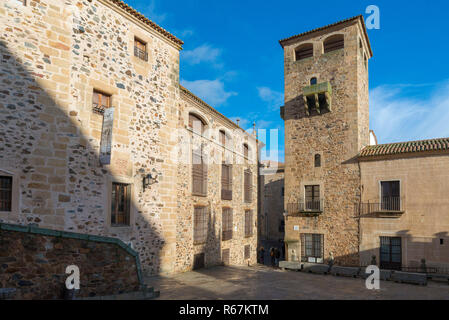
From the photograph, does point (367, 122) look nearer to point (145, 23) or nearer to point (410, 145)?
point (410, 145)

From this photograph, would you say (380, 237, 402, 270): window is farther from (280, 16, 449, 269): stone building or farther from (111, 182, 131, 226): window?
(111, 182, 131, 226): window

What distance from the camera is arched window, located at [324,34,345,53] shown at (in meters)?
19.7

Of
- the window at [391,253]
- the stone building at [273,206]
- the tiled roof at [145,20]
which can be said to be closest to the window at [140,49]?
the tiled roof at [145,20]

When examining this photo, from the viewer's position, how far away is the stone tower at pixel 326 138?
18156 mm

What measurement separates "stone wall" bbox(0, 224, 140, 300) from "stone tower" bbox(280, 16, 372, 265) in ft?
41.6

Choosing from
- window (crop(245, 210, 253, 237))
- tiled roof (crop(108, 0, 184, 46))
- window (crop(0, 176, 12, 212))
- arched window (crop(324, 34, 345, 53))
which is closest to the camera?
window (crop(0, 176, 12, 212))

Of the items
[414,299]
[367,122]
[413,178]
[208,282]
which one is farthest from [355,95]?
[208,282]

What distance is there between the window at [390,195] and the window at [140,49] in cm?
1332

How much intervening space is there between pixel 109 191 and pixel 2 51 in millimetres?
5347

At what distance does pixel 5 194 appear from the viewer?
9344mm

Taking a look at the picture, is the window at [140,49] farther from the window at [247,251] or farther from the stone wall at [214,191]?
the window at [247,251]

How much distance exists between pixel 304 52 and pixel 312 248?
12.4 m

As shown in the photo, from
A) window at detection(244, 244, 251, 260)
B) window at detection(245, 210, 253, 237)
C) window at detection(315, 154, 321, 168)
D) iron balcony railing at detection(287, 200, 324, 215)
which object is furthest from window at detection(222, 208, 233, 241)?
window at detection(315, 154, 321, 168)

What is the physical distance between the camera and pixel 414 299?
11.3 m
